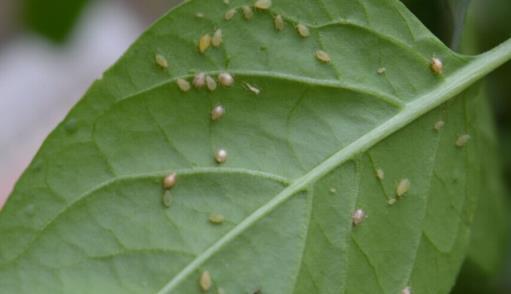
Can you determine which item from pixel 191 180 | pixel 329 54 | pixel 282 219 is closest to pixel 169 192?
pixel 191 180

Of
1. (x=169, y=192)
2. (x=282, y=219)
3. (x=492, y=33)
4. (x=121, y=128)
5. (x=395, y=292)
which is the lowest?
(x=492, y=33)

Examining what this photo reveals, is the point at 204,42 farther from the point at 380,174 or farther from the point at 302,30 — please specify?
the point at 380,174

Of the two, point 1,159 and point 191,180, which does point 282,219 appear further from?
point 1,159

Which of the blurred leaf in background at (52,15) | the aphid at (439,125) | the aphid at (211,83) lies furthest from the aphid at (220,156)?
the blurred leaf in background at (52,15)

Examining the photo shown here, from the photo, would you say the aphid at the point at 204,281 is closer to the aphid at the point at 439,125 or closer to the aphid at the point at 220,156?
the aphid at the point at 220,156

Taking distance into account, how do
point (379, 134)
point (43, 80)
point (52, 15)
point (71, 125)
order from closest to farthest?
point (71, 125)
point (379, 134)
point (52, 15)
point (43, 80)

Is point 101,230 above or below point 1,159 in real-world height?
above

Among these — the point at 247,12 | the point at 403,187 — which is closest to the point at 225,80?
the point at 247,12
